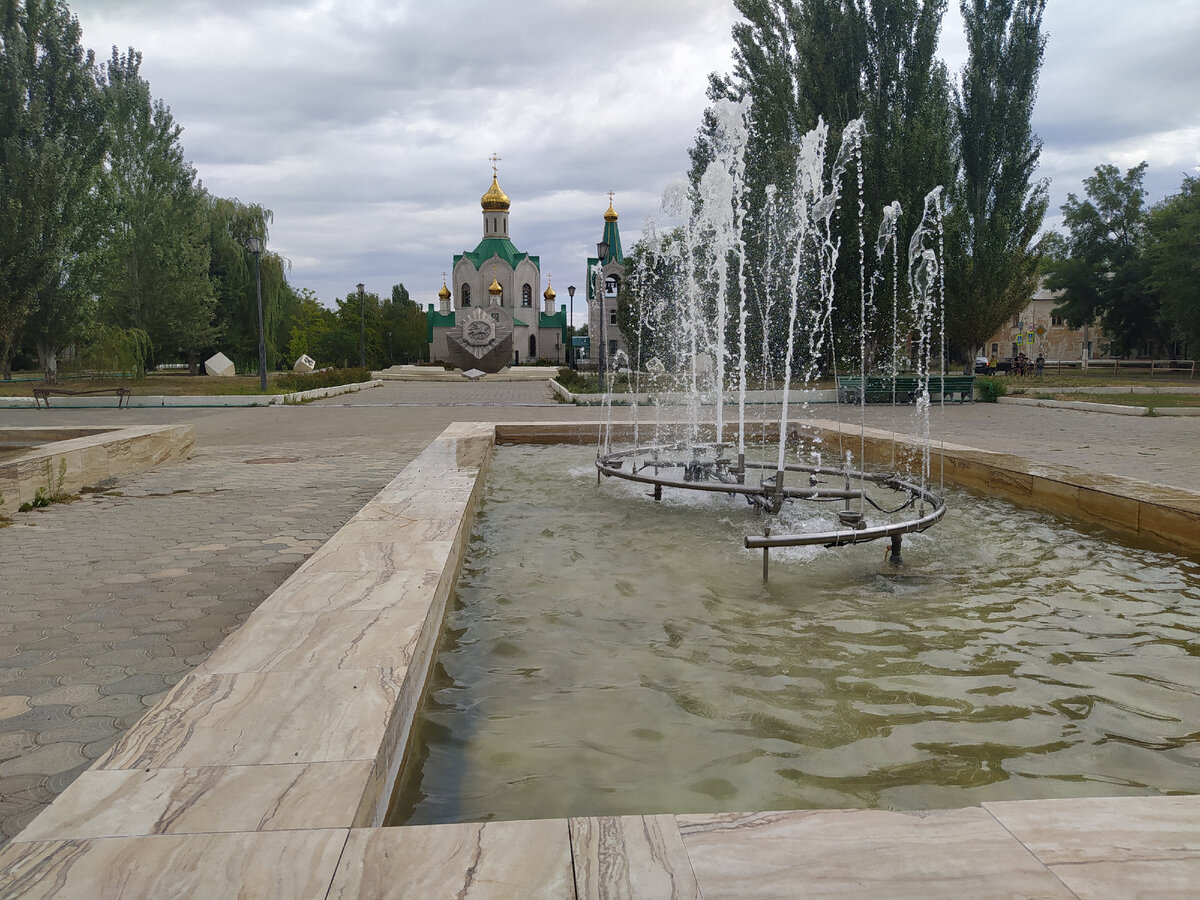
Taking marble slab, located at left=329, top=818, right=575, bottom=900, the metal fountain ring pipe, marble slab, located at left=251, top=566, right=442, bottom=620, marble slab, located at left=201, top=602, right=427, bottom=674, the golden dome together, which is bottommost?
marble slab, located at left=329, top=818, right=575, bottom=900

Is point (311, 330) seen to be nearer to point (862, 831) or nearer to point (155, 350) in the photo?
point (155, 350)

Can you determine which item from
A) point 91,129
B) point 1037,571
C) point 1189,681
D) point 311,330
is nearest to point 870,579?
point 1037,571

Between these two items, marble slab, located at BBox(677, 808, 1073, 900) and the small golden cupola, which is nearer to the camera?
marble slab, located at BBox(677, 808, 1073, 900)

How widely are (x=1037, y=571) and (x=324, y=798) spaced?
3844mm

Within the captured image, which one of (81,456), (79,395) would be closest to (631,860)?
(81,456)

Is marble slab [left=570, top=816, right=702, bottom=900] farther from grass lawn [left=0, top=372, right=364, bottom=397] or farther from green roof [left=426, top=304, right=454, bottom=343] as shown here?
green roof [left=426, top=304, right=454, bottom=343]

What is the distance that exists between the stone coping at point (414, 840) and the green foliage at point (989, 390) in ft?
59.0

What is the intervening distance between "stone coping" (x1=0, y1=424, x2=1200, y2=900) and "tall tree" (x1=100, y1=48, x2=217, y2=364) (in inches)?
1094

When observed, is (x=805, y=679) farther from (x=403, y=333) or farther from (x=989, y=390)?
(x=403, y=333)

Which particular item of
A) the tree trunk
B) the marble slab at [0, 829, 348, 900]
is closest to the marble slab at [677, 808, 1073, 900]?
the marble slab at [0, 829, 348, 900]

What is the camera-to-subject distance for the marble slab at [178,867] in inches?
52.6

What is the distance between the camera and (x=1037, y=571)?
4.20 metres

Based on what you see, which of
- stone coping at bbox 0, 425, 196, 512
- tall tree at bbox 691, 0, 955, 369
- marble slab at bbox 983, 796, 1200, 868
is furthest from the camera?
tall tree at bbox 691, 0, 955, 369

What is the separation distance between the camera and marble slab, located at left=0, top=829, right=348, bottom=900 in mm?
1336
